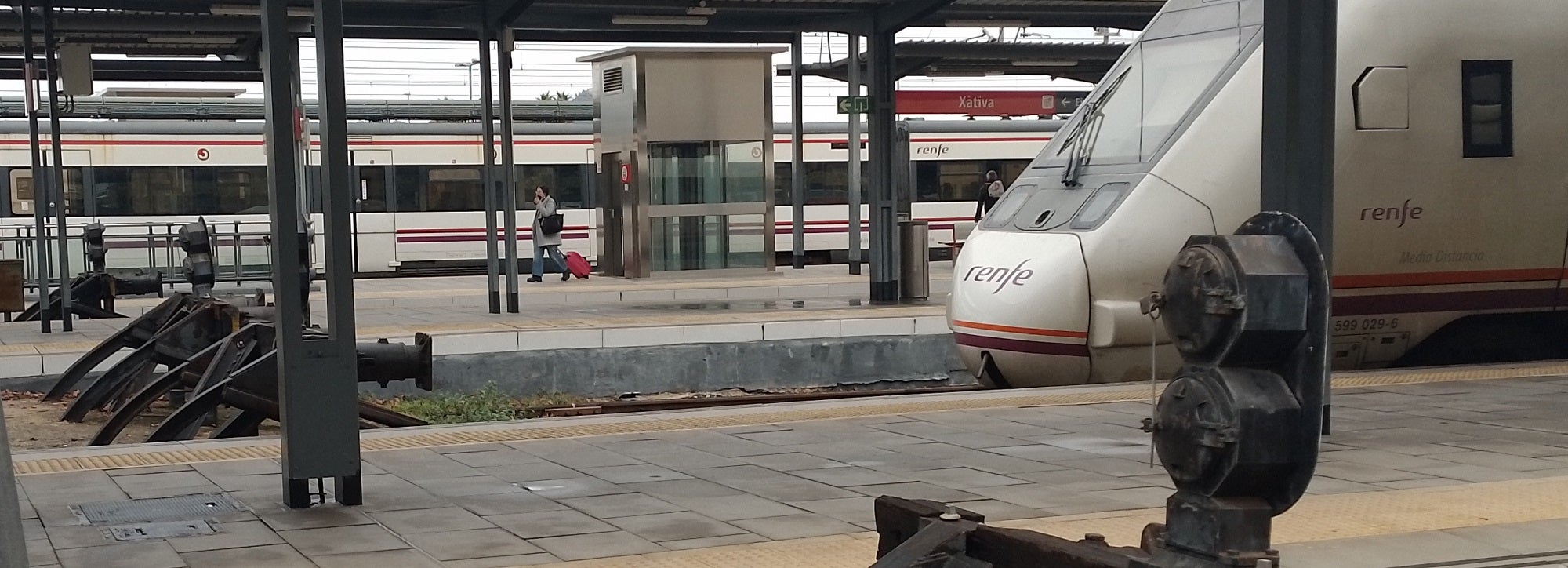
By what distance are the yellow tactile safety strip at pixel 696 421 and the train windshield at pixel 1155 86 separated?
167 cm

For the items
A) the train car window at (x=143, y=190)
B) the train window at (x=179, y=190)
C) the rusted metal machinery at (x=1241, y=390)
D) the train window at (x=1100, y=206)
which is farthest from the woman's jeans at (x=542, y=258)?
the rusted metal machinery at (x=1241, y=390)

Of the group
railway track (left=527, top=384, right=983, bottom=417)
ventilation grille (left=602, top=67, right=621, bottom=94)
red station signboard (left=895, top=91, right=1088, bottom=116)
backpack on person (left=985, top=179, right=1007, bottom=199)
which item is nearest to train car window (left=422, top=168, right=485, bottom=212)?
ventilation grille (left=602, top=67, right=621, bottom=94)

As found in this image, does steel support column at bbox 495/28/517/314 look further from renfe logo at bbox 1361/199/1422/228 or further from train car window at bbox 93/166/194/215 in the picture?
train car window at bbox 93/166/194/215

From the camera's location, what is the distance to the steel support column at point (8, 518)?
94.8 inches

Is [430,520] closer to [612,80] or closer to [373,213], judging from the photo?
[612,80]

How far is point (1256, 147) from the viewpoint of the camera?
32.7 ft

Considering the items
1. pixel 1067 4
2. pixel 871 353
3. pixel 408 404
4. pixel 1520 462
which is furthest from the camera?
pixel 1067 4

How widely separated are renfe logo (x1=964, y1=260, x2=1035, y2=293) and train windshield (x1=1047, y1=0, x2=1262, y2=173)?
2.86ft

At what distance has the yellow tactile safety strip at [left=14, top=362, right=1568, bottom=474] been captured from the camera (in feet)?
25.8

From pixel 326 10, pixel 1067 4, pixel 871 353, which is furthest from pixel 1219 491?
pixel 1067 4

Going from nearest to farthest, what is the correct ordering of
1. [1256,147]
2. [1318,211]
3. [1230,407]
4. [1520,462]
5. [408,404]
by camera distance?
[1230,407]
[1520,462]
[1318,211]
[1256,147]
[408,404]

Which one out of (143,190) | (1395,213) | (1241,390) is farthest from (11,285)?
(1241,390)

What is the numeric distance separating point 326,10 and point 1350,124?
6454 millimetres

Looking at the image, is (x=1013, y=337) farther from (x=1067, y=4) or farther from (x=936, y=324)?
(x=1067, y=4)
